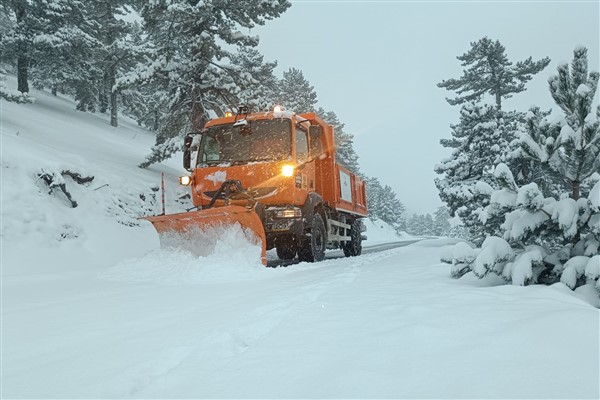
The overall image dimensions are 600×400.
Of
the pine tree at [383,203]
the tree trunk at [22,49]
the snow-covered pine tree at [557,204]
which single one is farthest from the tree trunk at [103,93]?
the pine tree at [383,203]

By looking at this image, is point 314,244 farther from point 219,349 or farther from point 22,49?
point 22,49

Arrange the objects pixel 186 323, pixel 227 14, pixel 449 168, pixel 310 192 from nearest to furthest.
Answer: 1. pixel 186 323
2. pixel 310 192
3. pixel 227 14
4. pixel 449 168

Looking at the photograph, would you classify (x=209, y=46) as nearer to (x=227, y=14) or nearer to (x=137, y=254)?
(x=227, y=14)

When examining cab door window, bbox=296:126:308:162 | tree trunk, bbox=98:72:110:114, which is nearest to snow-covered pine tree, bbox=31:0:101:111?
tree trunk, bbox=98:72:110:114

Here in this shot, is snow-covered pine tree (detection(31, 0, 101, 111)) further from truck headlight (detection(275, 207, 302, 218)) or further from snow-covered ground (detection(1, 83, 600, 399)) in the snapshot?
truck headlight (detection(275, 207, 302, 218))

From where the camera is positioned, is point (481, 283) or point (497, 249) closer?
point (497, 249)

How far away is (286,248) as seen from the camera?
A: 902 cm

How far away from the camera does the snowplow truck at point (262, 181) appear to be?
7457mm

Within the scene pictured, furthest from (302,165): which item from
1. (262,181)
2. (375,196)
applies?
(375,196)

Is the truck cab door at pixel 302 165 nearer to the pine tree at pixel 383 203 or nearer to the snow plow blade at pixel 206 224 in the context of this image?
the snow plow blade at pixel 206 224

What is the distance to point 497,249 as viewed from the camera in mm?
4219

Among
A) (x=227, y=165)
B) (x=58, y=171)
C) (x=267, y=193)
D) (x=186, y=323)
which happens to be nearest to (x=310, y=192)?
(x=267, y=193)

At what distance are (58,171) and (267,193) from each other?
231 inches

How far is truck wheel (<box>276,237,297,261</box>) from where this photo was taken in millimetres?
8826
